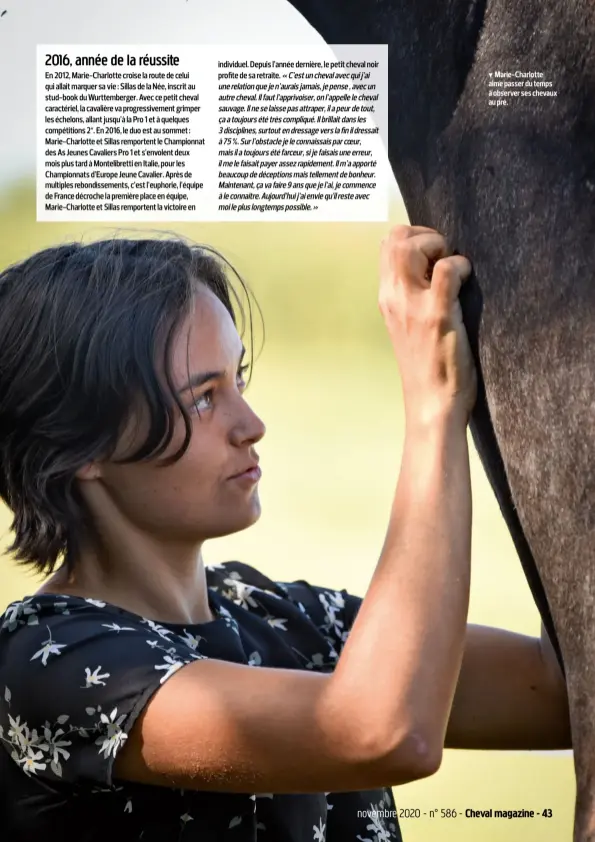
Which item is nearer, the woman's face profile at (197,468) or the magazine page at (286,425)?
the magazine page at (286,425)

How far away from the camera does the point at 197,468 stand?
111 cm

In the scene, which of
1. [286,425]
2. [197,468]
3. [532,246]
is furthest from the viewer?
[286,425]

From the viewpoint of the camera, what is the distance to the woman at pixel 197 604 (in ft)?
2.96

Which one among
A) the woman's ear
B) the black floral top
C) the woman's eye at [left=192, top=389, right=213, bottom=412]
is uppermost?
the woman's eye at [left=192, top=389, right=213, bottom=412]

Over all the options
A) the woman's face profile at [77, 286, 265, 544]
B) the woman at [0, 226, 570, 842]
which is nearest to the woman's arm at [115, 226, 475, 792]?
the woman at [0, 226, 570, 842]

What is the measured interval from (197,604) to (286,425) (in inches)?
14.7

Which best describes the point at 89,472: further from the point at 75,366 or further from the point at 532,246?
the point at 532,246

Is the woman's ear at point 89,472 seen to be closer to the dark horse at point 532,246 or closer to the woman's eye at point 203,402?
the woman's eye at point 203,402

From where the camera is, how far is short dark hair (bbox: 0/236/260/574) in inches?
43.9

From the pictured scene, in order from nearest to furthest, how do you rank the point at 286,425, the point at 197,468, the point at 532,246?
1. the point at 532,246
2. the point at 197,468
3. the point at 286,425

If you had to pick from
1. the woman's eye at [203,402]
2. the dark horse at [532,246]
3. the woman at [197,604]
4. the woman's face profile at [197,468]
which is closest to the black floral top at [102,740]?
the woman at [197,604]

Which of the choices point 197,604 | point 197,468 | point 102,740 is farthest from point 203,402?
point 102,740

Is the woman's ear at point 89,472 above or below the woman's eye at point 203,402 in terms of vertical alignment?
below

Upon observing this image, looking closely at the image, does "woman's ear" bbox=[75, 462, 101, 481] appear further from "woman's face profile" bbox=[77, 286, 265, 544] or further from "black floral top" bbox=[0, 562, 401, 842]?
"black floral top" bbox=[0, 562, 401, 842]
